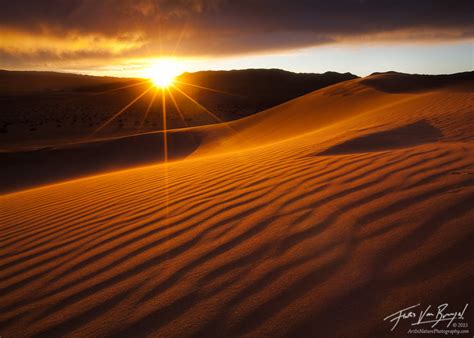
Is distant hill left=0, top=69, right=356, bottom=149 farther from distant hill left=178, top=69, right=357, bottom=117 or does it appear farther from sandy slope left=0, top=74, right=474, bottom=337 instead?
sandy slope left=0, top=74, right=474, bottom=337

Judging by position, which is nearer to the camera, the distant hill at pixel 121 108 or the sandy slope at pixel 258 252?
the sandy slope at pixel 258 252

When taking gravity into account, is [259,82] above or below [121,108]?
above

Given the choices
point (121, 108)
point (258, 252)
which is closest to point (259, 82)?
point (121, 108)

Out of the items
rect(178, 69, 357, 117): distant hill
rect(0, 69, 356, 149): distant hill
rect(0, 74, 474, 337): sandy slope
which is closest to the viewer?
rect(0, 74, 474, 337): sandy slope

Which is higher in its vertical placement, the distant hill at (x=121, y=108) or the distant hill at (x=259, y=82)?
the distant hill at (x=259, y=82)

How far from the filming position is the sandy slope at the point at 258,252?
6.23 ft

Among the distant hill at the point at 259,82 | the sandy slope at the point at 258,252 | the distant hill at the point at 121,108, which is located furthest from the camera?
the distant hill at the point at 259,82

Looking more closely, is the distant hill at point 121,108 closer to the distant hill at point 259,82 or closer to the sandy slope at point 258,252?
the distant hill at point 259,82

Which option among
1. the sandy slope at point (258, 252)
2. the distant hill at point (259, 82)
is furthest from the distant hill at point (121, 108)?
the sandy slope at point (258, 252)

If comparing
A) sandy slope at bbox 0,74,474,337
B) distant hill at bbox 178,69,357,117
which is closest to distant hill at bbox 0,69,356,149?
distant hill at bbox 178,69,357,117

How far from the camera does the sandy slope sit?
1900 millimetres

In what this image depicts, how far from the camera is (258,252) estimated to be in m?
2.50

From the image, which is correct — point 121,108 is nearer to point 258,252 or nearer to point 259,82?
point 258,252

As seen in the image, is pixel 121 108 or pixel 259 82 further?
pixel 259 82
